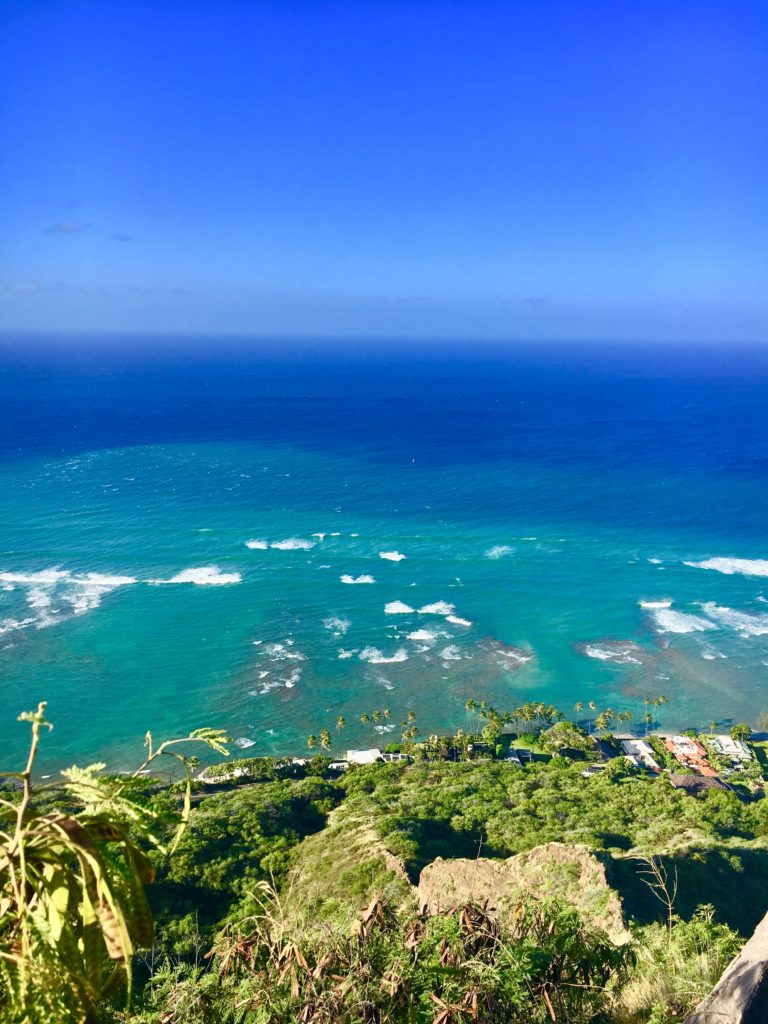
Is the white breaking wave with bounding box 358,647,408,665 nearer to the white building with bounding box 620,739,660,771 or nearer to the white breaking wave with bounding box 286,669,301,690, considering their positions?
the white breaking wave with bounding box 286,669,301,690

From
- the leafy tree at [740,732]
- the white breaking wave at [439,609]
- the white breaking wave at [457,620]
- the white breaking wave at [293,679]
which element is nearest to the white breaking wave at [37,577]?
the white breaking wave at [293,679]

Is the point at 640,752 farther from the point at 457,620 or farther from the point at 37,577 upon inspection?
the point at 37,577

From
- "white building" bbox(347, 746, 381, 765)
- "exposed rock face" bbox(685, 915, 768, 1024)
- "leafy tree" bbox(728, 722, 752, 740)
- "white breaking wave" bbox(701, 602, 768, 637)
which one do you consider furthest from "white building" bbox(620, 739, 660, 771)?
"exposed rock face" bbox(685, 915, 768, 1024)

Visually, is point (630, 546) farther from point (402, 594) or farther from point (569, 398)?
point (569, 398)

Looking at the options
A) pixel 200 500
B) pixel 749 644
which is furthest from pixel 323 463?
pixel 749 644

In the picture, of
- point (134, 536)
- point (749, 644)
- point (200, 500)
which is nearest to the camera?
point (749, 644)
